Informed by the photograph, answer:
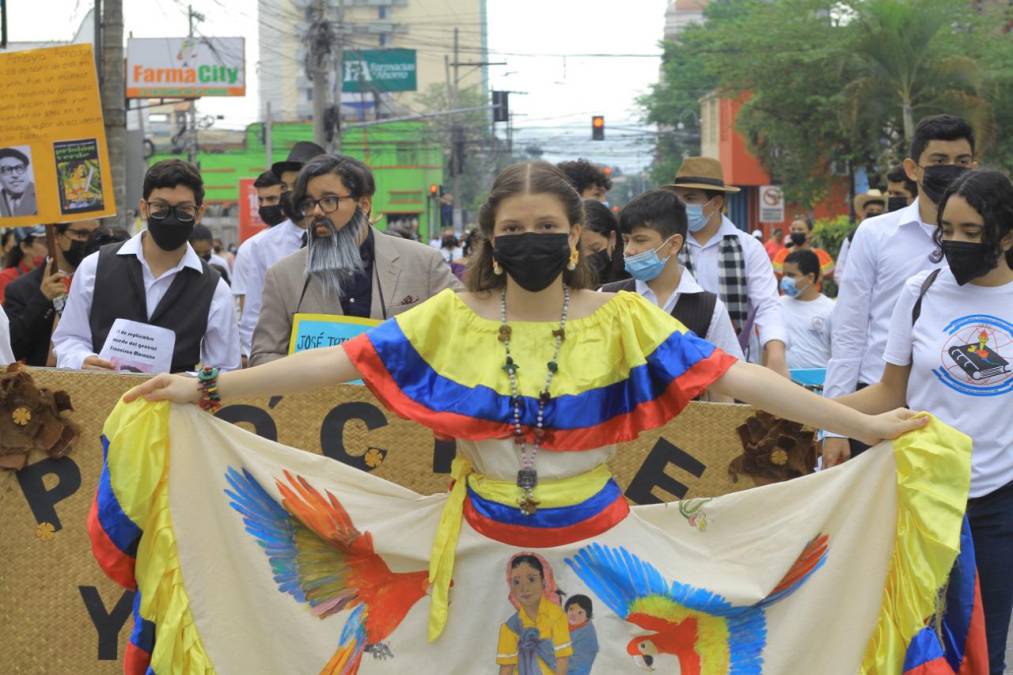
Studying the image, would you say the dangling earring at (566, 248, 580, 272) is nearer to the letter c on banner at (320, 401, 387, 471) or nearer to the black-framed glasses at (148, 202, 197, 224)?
the letter c on banner at (320, 401, 387, 471)

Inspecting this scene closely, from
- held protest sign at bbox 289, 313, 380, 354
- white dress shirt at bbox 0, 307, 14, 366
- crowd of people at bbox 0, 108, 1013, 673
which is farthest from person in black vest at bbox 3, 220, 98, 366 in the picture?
held protest sign at bbox 289, 313, 380, 354

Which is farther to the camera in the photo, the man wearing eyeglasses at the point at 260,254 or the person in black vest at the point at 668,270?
the man wearing eyeglasses at the point at 260,254

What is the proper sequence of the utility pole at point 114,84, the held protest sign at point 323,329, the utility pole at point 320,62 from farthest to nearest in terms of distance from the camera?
the utility pole at point 320,62 < the utility pole at point 114,84 < the held protest sign at point 323,329

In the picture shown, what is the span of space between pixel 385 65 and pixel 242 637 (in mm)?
65429

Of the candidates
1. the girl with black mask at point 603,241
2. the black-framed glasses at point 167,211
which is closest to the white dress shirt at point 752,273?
the girl with black mask at point 603,241

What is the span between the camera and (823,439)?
5.36m

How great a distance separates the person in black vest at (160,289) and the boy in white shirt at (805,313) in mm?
4226

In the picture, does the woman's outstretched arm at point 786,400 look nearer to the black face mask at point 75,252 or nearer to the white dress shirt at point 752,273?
the white dress shirt at point 752,273

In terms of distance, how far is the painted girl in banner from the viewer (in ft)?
13.8

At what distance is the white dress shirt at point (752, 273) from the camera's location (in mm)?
7242

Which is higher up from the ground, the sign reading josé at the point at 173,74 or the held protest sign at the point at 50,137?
the sign reading josé at the point at 173,74

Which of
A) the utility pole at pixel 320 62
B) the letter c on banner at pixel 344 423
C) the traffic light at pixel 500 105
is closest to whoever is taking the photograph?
the letter c on banner at pixel 344 423

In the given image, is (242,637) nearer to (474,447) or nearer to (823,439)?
(474,447)

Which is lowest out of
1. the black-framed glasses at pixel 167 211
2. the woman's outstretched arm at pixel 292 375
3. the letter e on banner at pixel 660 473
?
the letter e on banner at pixel 660 473
